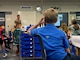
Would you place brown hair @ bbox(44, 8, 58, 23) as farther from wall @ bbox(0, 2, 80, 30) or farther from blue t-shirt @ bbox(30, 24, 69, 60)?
wall @ bbox(0, 2, 80, 30)

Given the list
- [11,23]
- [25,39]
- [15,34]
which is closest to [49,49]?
[25,39]

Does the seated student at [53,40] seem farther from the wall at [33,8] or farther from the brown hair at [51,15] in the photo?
the wall at [33,8]

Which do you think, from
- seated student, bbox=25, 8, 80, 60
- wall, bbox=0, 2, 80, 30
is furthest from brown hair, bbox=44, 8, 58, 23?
wall, bbox=0, 2, 80, 30

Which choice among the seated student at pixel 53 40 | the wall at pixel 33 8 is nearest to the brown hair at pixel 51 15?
the seated student at pixel 53 40

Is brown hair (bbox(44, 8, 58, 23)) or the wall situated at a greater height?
the wall

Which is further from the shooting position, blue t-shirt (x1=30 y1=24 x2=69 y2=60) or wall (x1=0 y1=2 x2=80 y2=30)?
wall (x1=0 y1=2 x2=80 y2=30)

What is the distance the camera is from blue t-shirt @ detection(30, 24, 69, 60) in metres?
1.79

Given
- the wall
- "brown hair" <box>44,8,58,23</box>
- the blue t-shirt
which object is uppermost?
the wall

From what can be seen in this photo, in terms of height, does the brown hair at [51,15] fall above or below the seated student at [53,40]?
above

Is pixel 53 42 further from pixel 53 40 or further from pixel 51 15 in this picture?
pixel 51 15

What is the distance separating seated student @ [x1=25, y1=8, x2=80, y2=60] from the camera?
5.85ft

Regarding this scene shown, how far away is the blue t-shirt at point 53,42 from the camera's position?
179 centimetres

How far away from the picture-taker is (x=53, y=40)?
181 cm

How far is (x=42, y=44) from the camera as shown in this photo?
5.77 feet
